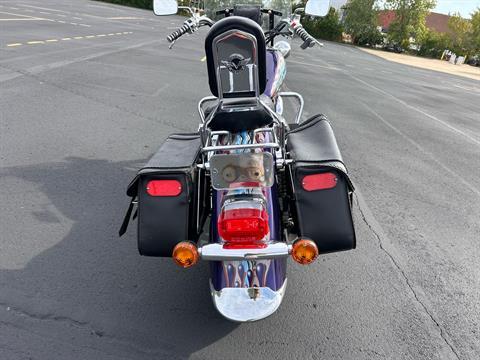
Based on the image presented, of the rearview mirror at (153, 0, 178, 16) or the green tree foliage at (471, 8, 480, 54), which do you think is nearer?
the rearview mirror at (153, 0, 178, 16)

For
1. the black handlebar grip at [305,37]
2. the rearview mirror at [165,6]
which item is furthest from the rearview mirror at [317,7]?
the rearview mirror at [165,6]

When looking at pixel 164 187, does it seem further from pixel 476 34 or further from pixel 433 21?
pixel 433 21

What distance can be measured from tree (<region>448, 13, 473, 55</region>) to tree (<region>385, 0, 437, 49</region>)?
391 cm

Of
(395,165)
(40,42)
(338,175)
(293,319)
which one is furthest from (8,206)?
(40,42)

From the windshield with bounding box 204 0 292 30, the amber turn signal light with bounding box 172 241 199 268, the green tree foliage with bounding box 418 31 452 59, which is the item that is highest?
the windshield with bounding box 204 0 292 30

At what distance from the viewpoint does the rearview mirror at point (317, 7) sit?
11.7ft

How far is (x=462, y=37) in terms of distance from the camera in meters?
45.5

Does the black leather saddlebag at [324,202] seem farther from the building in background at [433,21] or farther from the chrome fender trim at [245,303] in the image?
the building in background at [433,21]

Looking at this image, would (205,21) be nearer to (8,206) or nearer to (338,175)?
(338,175)

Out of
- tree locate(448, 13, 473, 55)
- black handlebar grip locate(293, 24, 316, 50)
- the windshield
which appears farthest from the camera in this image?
tree locate(448, 13, 473, 55)

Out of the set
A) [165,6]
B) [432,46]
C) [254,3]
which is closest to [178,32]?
[165,6]

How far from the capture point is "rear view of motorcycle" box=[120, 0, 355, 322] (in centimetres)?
198

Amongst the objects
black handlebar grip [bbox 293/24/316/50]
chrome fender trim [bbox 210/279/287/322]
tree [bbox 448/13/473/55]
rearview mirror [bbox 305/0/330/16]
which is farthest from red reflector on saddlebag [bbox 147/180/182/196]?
tree [bbox 448/13/473/55]

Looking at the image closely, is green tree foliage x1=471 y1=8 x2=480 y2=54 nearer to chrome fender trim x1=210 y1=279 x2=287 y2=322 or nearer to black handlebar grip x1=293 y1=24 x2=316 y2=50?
black handlebar grip x1=293 y1=24 x2=316 y2=50
